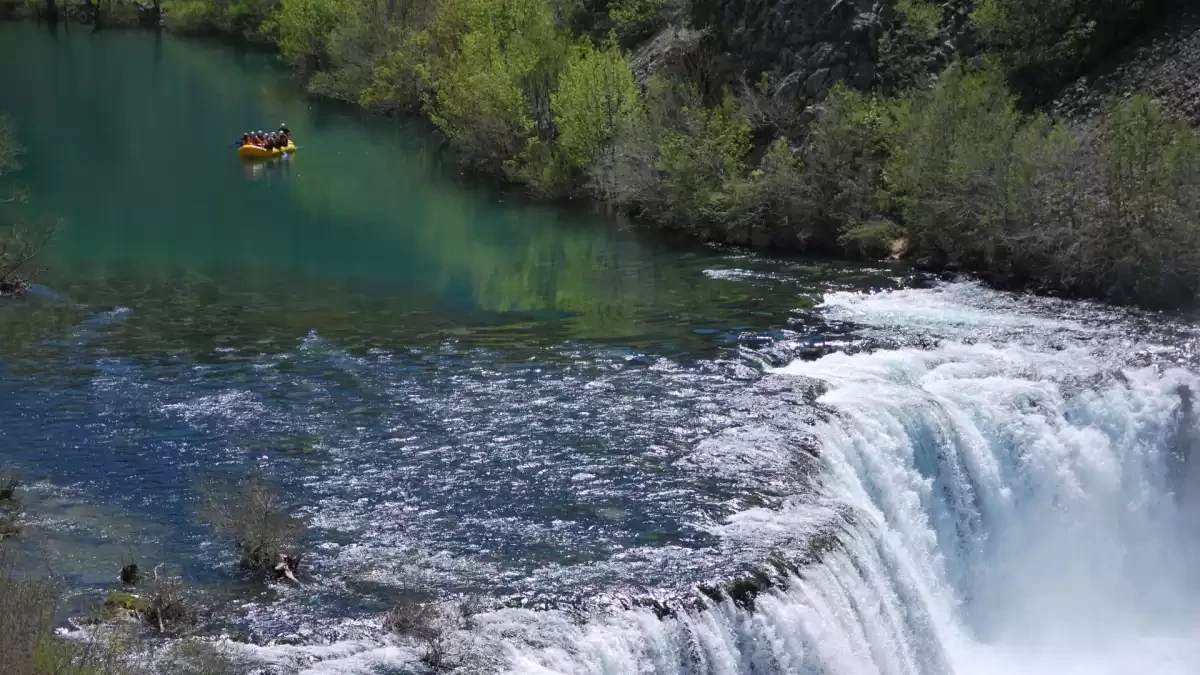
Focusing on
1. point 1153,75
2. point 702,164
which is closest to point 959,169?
point 1153,75

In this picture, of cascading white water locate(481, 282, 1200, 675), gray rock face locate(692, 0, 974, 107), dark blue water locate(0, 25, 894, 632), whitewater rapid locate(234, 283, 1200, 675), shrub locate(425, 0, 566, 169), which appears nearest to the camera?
dark blue water locate(0, 25, 894, 632)

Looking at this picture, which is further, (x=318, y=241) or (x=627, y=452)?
(x=318, y=241)

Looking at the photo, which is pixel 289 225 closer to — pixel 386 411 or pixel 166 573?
pixel 386 411

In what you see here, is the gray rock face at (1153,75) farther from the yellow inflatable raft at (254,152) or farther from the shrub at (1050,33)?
the yellow inflatable raft at (254,152)

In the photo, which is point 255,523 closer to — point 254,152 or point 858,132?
point 858,132

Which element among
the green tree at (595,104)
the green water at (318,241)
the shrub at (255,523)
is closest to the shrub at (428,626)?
the shrub at (255,523)

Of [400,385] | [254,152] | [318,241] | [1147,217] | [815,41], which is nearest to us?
[400,385]

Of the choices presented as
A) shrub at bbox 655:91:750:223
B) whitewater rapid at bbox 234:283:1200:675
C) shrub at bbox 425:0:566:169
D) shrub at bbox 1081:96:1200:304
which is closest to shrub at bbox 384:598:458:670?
whitewater rapid at bbox 234:283:1200:675

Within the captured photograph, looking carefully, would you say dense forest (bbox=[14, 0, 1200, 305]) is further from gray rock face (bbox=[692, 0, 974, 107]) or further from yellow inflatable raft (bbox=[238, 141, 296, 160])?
yellow inflatable raft (bbox=[238, 141, 296, 160])
